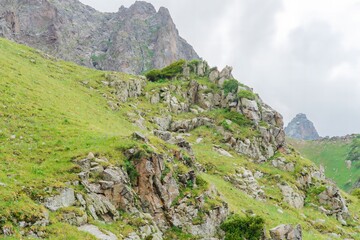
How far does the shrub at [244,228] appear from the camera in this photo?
86.1 ft

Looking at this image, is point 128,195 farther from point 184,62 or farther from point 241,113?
point 184,62

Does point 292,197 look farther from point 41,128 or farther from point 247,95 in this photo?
point 41,128

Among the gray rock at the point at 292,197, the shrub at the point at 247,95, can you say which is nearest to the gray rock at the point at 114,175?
the gray rock at the point at 292,197

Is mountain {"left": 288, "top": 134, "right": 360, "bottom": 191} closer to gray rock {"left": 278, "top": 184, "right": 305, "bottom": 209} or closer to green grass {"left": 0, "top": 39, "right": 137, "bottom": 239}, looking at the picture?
gray rock {"left": 278, "top": 184, "right": 305, "bottom": 209}

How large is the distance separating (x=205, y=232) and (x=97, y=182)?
941 centimetres

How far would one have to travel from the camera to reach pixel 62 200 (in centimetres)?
2083

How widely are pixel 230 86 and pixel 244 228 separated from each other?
43255 millimetres

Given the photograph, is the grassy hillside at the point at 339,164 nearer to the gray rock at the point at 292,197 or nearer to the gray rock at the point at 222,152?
the gray rock at the point at 292,197

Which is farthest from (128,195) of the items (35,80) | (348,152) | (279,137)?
(348,152)

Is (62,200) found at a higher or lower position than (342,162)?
lower

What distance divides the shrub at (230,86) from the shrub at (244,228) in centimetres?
4159

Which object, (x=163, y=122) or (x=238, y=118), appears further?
(x=238, y=118)

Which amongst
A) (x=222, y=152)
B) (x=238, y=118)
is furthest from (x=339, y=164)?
(x=222, y=152)

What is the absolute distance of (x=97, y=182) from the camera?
23656 millimetres
